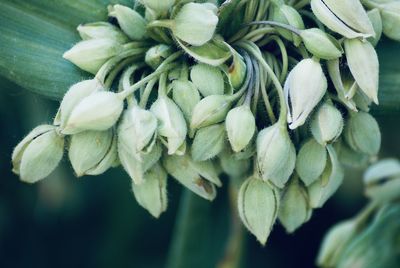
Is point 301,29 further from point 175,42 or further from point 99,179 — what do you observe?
point 99,179

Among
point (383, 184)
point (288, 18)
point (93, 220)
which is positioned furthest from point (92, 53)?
point (93, 220)

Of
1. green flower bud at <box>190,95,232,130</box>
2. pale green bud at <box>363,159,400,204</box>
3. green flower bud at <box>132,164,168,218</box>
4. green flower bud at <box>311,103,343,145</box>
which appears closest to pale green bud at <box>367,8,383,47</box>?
green flower bud at <box>311,103,343,145</box>

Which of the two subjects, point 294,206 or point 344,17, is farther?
point 294,206

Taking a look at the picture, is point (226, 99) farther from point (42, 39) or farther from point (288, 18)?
point (42, 39)

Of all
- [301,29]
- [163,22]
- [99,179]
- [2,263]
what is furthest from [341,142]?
[2,263]

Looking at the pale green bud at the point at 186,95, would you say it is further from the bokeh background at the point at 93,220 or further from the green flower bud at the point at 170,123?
the bokeh background at the point at 93,220
